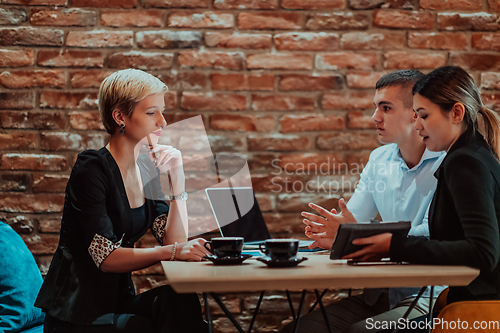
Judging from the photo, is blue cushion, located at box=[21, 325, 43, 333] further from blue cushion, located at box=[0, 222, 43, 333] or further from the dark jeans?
the dark jeans

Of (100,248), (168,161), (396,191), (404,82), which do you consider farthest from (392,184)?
(100,248)

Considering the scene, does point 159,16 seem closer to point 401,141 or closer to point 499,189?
point 401,141

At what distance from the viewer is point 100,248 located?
1286 millimetres

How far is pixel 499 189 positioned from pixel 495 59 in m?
1.40

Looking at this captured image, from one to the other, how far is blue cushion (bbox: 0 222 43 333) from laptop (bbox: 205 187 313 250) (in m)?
0.71

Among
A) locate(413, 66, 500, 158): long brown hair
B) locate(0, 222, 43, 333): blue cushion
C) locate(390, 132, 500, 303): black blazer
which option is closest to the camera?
locate(390, 132, 500, 303): black blazer

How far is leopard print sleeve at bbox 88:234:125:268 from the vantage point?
50.6 inches

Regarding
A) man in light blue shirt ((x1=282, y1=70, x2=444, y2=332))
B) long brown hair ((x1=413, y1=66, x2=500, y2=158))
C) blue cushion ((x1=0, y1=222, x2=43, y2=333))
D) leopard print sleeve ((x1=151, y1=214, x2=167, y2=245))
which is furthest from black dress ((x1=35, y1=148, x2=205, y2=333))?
long brown hair ((x1=413, y1=66, x2=500, y2=158))

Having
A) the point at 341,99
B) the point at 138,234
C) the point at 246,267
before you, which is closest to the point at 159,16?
the point at 341,99

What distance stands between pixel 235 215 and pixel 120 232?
1.62 ft

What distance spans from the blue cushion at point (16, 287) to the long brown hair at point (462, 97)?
1.49 metres

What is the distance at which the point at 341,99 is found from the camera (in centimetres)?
223

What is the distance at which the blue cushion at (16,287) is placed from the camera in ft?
5.04

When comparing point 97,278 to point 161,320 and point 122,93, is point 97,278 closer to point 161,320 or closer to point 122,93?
point 161,320
